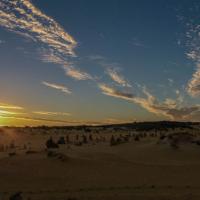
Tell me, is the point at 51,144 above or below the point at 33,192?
above

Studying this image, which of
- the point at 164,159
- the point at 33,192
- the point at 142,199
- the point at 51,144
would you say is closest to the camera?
the point at 142,199

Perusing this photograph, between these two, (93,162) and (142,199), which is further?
(93,162)

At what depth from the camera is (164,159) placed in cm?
2225

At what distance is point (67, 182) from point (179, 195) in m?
4.42

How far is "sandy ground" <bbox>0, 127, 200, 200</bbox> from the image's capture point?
13.1 metres

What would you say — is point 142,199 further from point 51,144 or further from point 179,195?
point 51,144

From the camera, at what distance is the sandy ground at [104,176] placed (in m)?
13.1

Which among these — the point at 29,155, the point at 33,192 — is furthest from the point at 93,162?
the point at 33,192

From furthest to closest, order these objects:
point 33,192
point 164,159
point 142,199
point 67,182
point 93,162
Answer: point 164,159 < point 93,162 < point 67,182 < point 33,192 < point 142,199

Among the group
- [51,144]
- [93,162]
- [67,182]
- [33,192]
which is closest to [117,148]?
[51,144]

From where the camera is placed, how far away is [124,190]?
13734 millimetres

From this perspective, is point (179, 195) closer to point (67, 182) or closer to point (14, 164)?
point (67, 182)

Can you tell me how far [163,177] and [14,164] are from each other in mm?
6809

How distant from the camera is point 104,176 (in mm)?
16375
